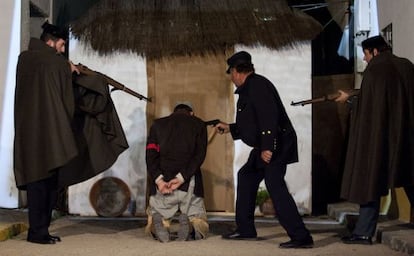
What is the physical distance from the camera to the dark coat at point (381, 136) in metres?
5.06

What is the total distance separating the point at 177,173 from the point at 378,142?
1815mm

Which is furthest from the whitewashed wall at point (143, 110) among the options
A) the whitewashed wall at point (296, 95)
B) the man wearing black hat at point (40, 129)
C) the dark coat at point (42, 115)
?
the man wearing black hat at point (40, 129)

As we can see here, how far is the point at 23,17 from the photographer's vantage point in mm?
7477

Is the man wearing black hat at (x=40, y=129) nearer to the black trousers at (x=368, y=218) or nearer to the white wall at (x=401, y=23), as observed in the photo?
the black trousers at (x=368, y=218)

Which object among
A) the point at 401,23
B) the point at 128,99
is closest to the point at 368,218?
the point at 401,23

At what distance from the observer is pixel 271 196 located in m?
5.05

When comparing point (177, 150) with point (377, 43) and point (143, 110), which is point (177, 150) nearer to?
point (377, 43)

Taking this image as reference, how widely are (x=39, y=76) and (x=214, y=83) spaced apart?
3270 millimetres

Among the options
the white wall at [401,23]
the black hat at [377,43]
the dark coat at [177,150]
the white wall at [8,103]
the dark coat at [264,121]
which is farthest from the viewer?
the white wall at [8,103]

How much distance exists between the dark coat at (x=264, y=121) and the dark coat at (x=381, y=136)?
55cm

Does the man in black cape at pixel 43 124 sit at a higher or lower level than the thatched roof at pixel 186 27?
lower

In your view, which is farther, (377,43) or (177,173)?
(177,173)

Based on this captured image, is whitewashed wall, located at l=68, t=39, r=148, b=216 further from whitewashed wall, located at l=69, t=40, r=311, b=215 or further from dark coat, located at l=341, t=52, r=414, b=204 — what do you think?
dark coat, located at l=341, t=52, r=414, b=204

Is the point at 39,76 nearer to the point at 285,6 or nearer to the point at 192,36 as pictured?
the point at 192,36
